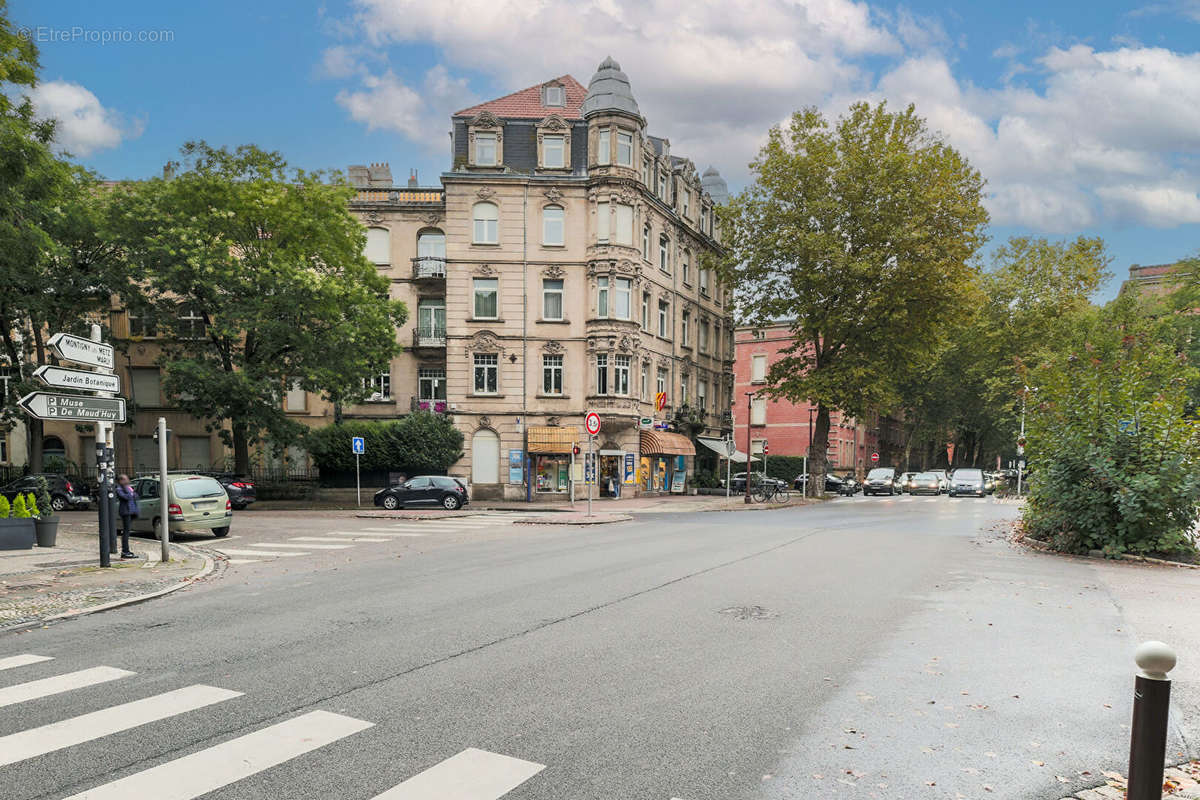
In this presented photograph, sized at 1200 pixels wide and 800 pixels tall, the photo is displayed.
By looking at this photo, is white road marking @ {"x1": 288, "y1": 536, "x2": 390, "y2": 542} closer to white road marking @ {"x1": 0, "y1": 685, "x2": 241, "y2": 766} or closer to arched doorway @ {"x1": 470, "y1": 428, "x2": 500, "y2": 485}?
white road marking @ {"x1": 0, "y1": 685, "x2": 241, "y2": 766}

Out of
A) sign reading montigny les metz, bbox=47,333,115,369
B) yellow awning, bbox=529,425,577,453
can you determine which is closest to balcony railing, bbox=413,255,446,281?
yellow awning, bbox=529,425,577,453

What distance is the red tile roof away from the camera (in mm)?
38125

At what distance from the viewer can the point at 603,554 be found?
46.4 feet

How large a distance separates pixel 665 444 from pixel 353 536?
21.8 m

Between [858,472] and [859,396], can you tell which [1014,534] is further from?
[858,472]

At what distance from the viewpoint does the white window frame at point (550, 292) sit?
3634cm

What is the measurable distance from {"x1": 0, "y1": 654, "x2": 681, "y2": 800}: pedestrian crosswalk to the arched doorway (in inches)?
1186

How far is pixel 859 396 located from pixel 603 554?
2683 centimetres

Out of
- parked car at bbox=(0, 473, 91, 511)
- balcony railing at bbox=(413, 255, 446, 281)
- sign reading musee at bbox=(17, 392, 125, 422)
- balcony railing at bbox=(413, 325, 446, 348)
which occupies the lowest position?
parked car at bbox=(0, 473, 91, 511)

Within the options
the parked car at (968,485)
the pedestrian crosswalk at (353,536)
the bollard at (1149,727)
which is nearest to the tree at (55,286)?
the pedestrian crosswalk at (353,536)

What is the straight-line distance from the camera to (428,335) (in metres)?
38.0

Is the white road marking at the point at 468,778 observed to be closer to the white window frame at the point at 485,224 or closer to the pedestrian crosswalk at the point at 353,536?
the pedestrian crosswalk at the point at 353,536

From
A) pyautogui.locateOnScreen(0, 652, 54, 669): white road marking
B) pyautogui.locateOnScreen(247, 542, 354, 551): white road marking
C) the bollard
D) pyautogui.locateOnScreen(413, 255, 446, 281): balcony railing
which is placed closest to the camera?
the bollard

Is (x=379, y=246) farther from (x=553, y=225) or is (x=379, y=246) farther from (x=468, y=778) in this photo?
(x=468, y=778)
